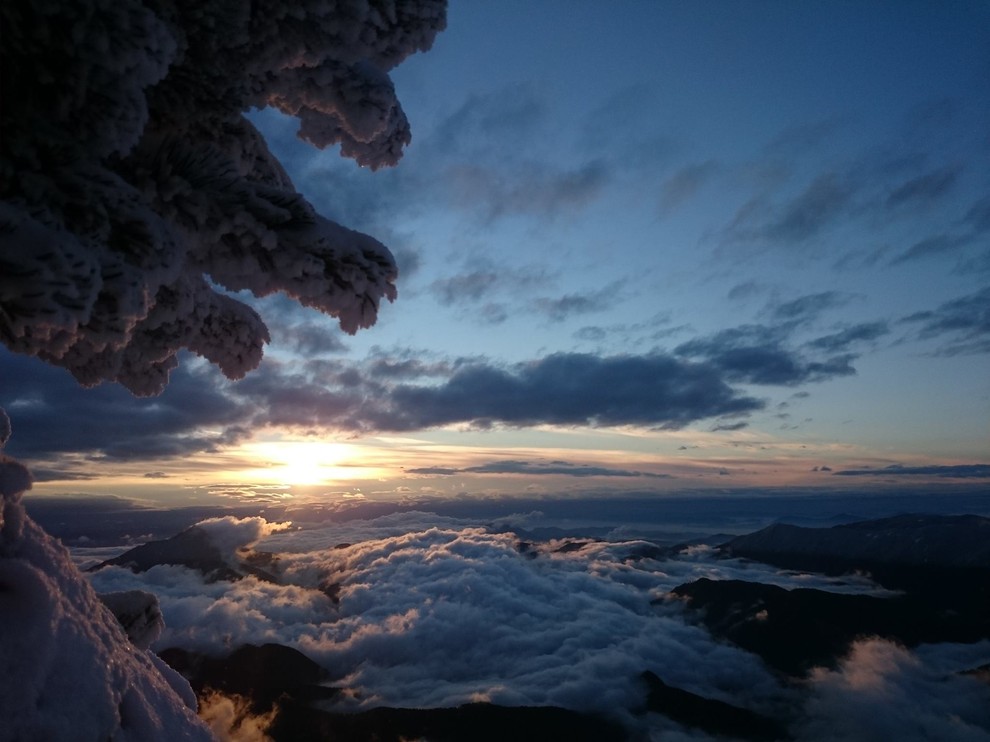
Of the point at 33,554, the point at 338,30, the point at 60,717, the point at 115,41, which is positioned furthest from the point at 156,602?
the point at 338,30

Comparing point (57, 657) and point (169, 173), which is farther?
point (169, 173)

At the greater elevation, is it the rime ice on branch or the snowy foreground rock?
the rime ice on branch

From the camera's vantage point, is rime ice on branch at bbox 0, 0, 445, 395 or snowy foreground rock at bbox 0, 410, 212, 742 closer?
rime ice on branch at bbox 0, 0, 445, 395

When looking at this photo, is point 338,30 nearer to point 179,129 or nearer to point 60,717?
point 179,129

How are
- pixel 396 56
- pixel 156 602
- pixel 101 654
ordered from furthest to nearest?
pixel 156 602
pixel 396 56
pixel 101 654

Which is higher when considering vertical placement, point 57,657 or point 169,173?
point 169,173
